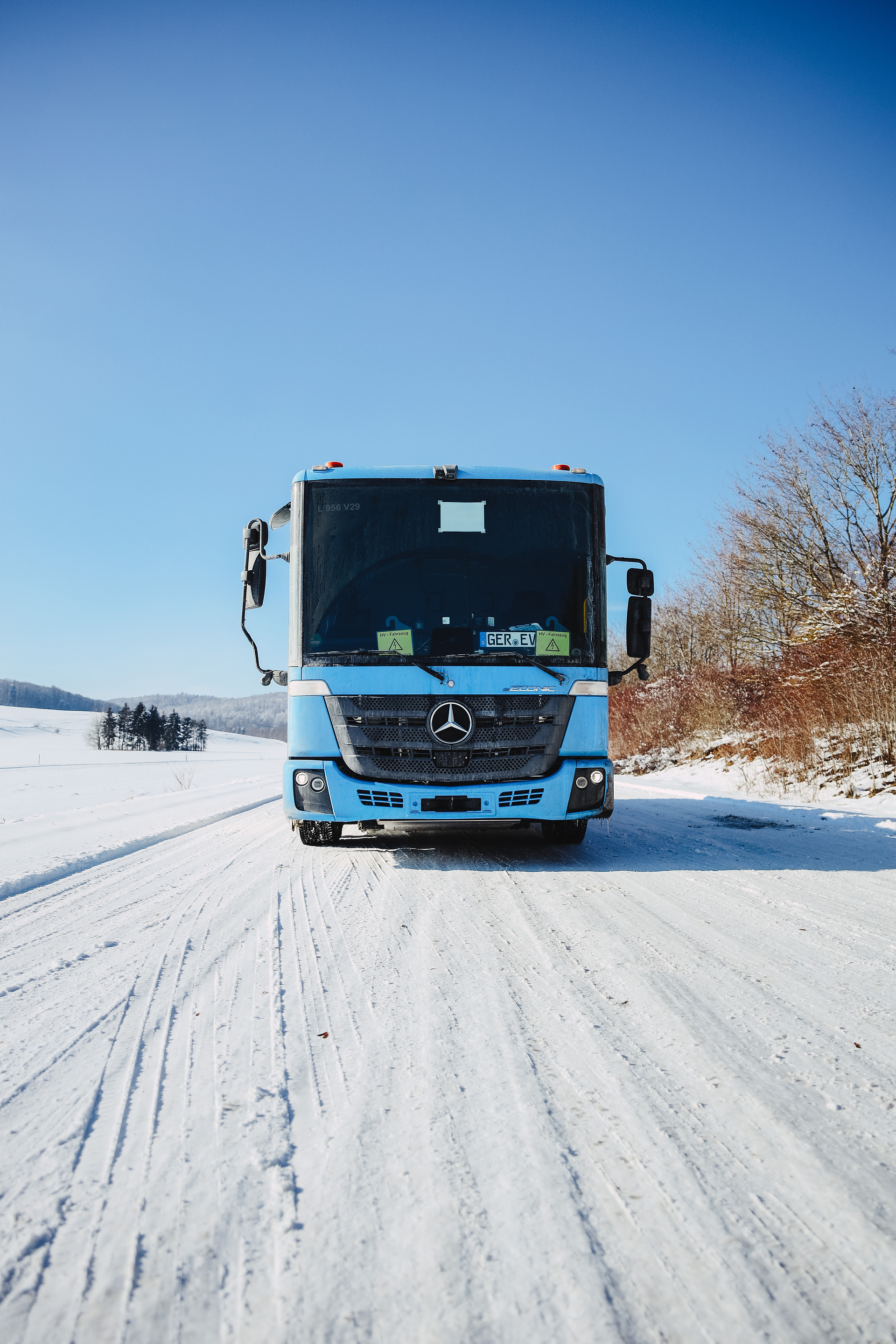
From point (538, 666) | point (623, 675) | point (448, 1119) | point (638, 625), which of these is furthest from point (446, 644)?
point (448, 1119)

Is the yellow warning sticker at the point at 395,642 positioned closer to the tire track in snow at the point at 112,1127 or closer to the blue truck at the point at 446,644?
the blue truck at the point at 446,644

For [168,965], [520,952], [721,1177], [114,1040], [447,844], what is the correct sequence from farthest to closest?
[447,844] < [520,952] < [168,965] < [114,1040] < [721,1177]

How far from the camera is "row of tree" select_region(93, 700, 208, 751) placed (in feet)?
289

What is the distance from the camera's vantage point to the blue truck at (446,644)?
213 inches

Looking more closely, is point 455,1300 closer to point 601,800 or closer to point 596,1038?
point 596,1038

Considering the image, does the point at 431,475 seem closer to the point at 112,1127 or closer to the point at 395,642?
the point at 395,642

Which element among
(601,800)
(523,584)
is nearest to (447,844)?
(601,800)

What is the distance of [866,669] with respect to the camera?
11.8m

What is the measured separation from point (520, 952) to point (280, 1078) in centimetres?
143

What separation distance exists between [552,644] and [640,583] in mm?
1034

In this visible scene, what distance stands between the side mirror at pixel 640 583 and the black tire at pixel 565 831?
6.40 ft

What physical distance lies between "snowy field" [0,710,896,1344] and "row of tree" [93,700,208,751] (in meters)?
89.9

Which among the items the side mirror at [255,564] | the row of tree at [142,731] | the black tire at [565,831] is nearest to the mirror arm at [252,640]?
the side mirror at [255,564]

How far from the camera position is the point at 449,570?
18.9 feet
